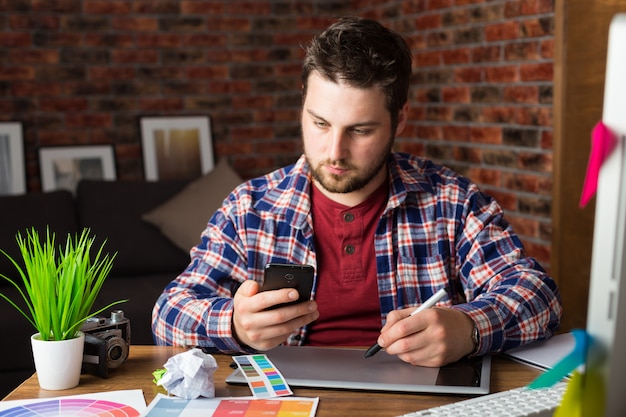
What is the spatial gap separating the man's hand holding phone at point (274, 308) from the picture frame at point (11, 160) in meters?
2.93

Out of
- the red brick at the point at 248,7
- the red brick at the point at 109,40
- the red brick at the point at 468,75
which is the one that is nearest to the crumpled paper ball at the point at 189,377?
the red brick at the point at 468,75

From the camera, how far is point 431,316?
4.66 ft

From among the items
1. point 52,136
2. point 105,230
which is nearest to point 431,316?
point 105,230

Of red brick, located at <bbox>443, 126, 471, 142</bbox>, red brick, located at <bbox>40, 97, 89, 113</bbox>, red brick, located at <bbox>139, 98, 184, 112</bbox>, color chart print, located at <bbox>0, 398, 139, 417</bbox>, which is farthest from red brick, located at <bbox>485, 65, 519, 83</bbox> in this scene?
color chart print, located at <bbox>0, 398, 139, 417</bbox>

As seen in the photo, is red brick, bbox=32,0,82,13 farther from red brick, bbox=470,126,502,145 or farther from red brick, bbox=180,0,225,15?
red brick, bbox=470,126,502,145

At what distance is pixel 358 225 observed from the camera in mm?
1894

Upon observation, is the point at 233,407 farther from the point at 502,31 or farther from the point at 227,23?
the point at 227,23

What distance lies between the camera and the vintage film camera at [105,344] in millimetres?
1393

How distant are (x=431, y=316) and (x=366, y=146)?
0.52 m

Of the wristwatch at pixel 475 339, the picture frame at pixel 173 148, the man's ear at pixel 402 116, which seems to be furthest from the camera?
the picture frame at pixel 173 148

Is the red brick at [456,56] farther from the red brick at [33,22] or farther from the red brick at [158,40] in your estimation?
the red brick at [33,22]

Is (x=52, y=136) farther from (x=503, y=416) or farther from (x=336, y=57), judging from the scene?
(x=503, y=416)

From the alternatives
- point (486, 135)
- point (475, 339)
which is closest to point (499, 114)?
point (486, 135)

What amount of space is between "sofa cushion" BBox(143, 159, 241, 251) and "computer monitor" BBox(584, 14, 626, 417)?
298 centimetres
